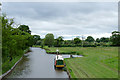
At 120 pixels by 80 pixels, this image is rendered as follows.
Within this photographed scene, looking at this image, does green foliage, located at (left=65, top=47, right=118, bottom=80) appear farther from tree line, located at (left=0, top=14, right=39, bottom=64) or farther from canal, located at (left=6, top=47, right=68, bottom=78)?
tree line, located at (left=0, top=14, right=39, bottom=64)

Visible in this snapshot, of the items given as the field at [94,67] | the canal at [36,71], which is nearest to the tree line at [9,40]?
the canal at [36,71]

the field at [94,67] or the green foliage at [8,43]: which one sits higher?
the green foliage at [8,43]

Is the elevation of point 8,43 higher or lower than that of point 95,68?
higher

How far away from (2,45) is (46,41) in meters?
92.5

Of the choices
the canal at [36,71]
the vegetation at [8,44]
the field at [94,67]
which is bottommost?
the canal at [36,71]

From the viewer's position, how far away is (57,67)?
2497 cm

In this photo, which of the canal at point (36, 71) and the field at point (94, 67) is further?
the canal at point (36, 71)

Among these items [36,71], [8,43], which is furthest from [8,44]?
[36,71]

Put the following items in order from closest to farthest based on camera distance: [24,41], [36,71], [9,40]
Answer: [9,40] → [36,71] → [24,41]

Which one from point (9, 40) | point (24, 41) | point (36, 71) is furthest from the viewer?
point (24, 41)

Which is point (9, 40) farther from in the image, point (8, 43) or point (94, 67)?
point (94, 67)

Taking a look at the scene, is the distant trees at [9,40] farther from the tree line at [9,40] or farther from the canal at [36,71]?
the canal at [36,71]

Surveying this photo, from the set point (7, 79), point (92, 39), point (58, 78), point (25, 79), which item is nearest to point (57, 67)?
point (58, 78)

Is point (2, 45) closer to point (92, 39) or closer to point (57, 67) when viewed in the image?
point (57, 67)
